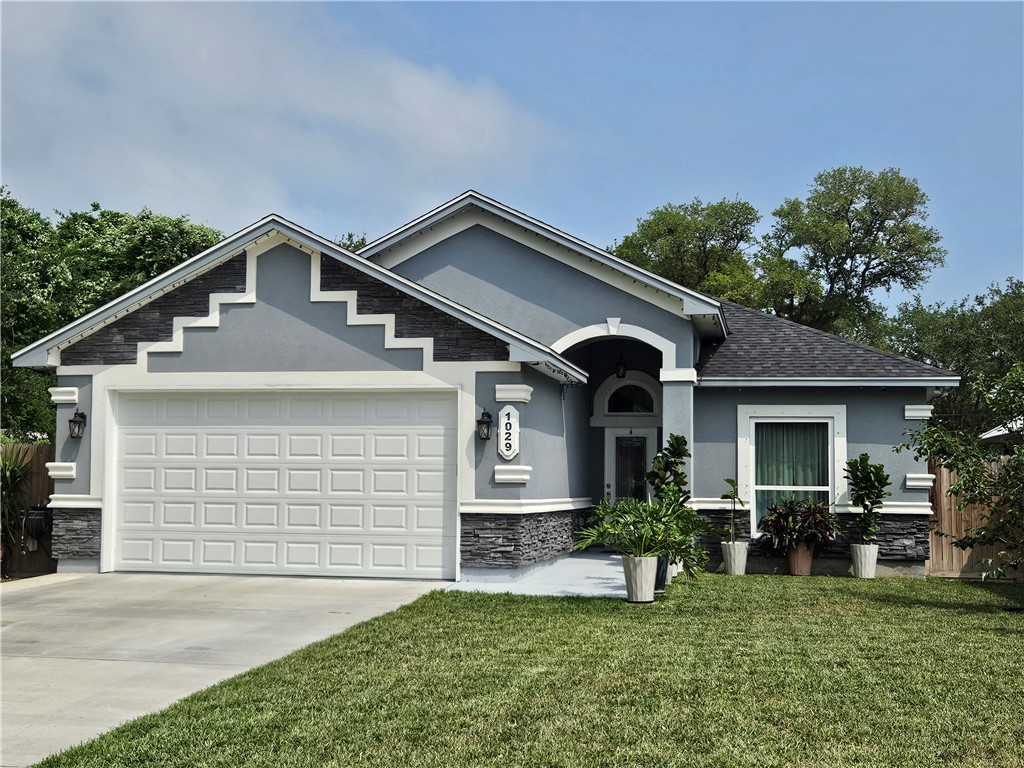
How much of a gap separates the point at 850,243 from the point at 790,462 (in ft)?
95.7

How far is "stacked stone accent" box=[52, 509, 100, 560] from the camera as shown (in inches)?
559

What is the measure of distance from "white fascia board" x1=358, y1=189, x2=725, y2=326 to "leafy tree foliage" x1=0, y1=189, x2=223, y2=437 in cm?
1914

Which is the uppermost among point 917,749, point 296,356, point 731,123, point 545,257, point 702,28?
point 731,123

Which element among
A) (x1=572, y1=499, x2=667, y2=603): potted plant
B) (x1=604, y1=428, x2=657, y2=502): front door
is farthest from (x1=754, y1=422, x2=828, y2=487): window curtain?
(x1=572, y1=499, x2=667, y2=603): potted plant

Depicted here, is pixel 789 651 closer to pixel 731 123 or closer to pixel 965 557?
pixel 965 557

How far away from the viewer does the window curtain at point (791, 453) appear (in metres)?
16.2

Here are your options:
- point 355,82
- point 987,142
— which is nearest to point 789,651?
point 355,82

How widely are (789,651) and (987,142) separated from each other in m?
30.8

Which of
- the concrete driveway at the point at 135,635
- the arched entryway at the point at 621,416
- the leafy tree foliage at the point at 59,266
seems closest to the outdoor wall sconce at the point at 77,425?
the concrete driveway at the point at 135,635

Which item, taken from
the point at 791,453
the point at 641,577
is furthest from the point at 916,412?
the point at 641,577

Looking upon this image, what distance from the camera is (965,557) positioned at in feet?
52.1

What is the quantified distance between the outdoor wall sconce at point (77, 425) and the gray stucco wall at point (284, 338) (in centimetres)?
126

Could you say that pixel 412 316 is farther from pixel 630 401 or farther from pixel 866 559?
pixel 866 559

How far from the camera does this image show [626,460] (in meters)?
18.4
